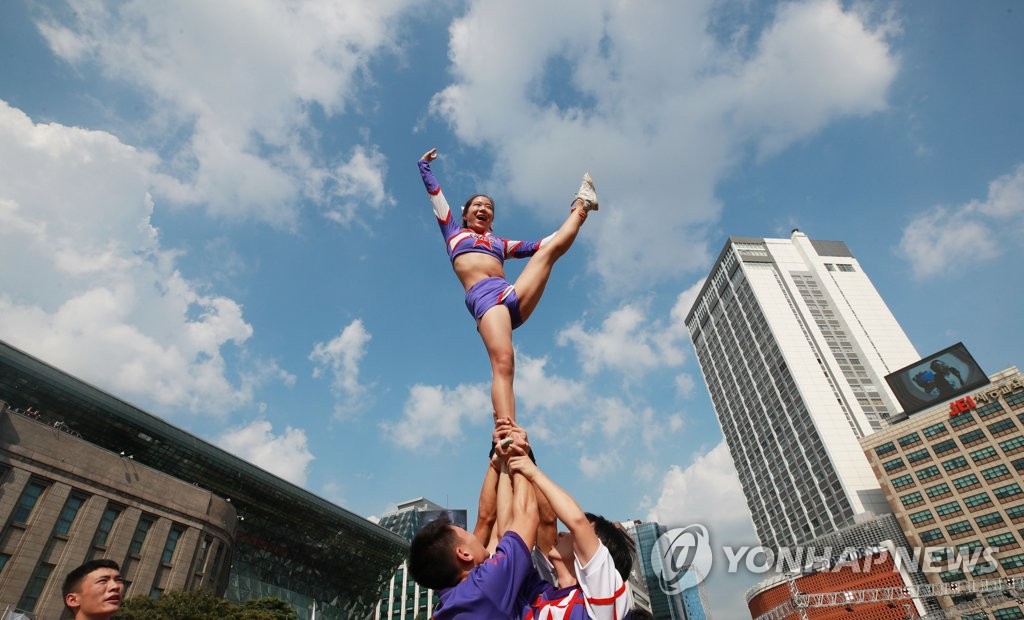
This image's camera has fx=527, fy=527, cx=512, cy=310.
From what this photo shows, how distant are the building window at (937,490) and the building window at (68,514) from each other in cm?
6853

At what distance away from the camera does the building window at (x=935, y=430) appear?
178 feet

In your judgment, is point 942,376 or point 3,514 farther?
point 942,376

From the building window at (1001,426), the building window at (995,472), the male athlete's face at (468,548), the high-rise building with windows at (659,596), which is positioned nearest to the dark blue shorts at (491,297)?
the male athlete's face at (468,548)

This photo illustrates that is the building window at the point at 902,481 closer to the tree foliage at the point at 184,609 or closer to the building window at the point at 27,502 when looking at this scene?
the tree foliage at the point at 184,609

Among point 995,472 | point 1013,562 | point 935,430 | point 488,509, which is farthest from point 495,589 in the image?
point 935,430

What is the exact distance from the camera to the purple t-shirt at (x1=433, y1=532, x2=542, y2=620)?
237 cm

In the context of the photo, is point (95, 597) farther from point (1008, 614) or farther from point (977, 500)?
point (1008, 614)

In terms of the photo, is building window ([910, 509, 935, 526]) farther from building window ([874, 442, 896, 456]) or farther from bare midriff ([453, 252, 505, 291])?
bare midriff ([453, 252, 505, 291])

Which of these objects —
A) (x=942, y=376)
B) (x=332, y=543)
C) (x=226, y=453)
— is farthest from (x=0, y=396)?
(x=942, y=376)

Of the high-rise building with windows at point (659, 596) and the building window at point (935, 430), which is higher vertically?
the high-rise building with windows at point (659, 596)

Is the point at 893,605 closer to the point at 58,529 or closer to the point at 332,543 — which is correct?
the point at 332,543

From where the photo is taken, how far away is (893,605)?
5209 centimetres

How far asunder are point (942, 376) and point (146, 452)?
245 feet

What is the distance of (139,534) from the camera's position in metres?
28.6
